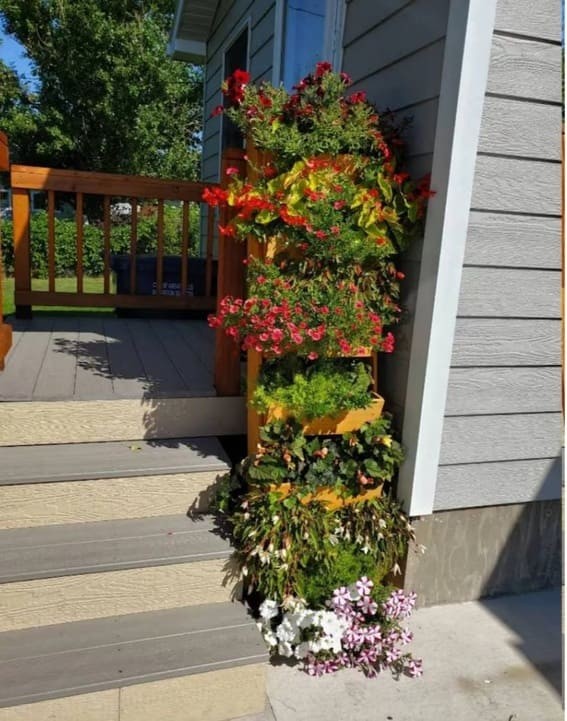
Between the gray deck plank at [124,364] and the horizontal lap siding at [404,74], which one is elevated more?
the horizontal lap siding at [404,74]

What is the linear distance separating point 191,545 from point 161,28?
1366cm

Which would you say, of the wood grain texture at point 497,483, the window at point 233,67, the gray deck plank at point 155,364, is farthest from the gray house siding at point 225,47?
the wood grain texture at point 497,483

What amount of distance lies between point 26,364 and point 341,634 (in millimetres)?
1876

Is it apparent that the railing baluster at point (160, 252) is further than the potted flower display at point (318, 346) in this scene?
Yes

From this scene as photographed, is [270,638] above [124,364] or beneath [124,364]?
beneath

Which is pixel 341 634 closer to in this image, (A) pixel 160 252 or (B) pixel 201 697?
(B) pixel 201 697

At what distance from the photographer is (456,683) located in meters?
2.08

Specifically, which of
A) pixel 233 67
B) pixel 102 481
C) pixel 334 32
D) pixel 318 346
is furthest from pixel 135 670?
pixel 233 67

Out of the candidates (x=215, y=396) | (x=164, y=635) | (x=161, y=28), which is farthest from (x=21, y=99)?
(x=164, y=635)

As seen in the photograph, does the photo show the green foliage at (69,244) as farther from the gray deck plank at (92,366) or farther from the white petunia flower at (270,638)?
the white petunia flower at (270,638)

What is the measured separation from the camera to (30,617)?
1920 mm

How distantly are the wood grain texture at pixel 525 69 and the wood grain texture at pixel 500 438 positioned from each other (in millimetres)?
1219

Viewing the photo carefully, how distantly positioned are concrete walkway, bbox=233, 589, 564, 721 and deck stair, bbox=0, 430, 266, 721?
0.64 feet

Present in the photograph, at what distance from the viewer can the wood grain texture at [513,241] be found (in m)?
2.17
